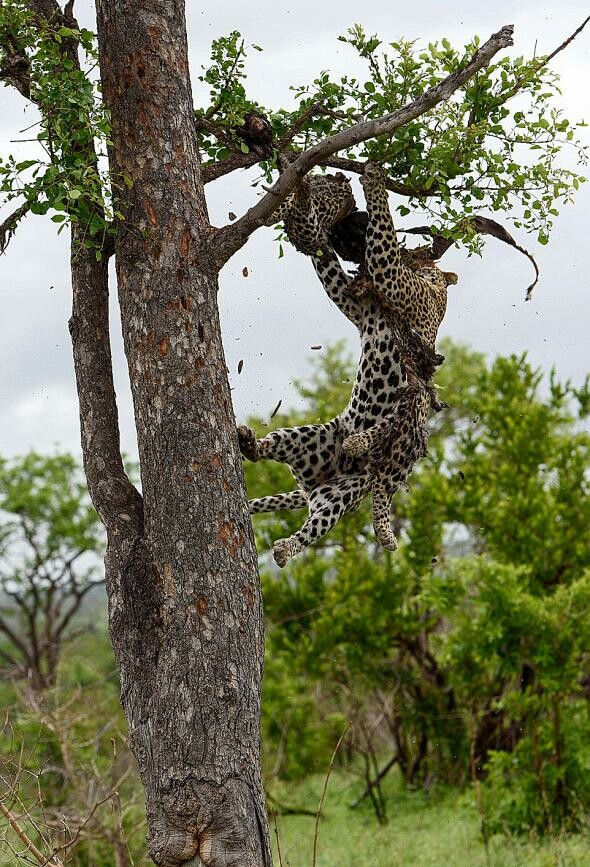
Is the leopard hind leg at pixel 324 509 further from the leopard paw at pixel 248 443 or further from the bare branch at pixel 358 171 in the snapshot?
the bare branch at pixel 358 171

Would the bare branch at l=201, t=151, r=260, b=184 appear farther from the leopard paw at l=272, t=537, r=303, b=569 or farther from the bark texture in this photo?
the leopard paw at l=272, t=537, r=303, b=569

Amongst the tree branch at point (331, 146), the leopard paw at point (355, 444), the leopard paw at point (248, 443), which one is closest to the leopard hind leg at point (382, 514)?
the leopard paw at point (355, 444)

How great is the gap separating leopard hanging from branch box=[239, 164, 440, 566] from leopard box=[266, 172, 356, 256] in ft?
0.09

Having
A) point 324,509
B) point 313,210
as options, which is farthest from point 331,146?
point 324,509

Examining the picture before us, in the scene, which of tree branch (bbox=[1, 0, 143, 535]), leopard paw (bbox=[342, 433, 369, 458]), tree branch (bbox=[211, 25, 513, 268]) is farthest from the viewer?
leopard paw (bbox=[342, 433, 369, 458])

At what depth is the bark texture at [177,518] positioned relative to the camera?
16.0 ft

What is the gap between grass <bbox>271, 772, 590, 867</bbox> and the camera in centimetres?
1065

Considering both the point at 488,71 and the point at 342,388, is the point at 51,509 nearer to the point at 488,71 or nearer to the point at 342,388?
the point at 342,388

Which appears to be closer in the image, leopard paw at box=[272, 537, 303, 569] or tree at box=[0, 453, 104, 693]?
leopard paw at box=[272, 537, 303, 569]

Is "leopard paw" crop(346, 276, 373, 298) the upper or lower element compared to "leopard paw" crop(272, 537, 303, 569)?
upper

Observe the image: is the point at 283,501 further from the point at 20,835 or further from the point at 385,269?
the point at 20,835

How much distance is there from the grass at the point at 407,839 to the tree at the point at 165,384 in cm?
450

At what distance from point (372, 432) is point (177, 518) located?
127 cm

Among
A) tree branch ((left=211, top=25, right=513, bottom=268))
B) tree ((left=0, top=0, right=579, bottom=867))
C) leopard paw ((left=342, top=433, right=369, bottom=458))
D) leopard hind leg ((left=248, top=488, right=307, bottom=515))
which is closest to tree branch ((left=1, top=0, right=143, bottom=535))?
tree ((left=0, top=0, right=579, bottom=867))
